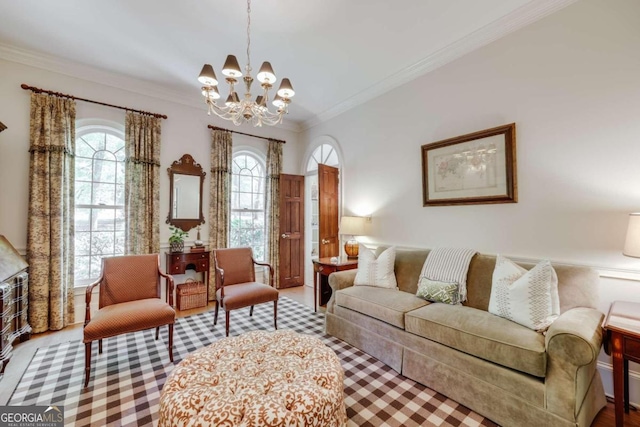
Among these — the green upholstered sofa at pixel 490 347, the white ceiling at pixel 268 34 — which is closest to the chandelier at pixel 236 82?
the white ceiling at pixel 268 34

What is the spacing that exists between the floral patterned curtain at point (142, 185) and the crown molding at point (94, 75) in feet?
1.29

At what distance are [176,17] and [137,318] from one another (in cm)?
278

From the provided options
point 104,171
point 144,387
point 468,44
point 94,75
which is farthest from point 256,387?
point 94,75

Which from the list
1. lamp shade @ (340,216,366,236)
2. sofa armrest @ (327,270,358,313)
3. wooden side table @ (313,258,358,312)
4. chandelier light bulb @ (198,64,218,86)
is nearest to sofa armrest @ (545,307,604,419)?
sofa armrest @ (327,270,358,313)

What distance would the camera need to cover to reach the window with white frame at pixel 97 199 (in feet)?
11.9

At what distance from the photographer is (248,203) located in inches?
199

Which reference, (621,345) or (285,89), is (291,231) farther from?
(621,345)

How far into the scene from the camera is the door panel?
5.14 metres

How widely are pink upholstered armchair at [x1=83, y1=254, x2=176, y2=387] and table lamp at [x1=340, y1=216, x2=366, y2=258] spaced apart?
7.49 ft

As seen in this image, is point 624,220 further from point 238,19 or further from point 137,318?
point 137,318

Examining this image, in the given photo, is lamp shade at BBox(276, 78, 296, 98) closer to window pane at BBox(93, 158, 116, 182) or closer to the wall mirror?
the wall mirror

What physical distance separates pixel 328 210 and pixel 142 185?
2708 millimetres

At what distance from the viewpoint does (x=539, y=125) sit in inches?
97.0

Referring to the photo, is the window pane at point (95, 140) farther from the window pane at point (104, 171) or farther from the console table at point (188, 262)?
the console table at point (188, 262)
